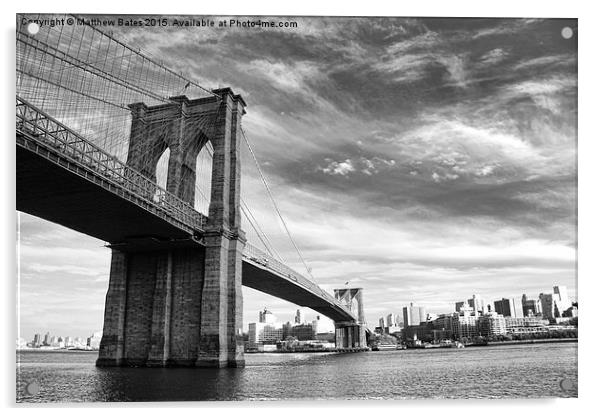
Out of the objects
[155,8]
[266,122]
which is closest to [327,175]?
[266,122]

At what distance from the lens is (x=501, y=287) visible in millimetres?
16094

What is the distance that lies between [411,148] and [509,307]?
6.87m

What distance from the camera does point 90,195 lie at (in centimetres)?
2278

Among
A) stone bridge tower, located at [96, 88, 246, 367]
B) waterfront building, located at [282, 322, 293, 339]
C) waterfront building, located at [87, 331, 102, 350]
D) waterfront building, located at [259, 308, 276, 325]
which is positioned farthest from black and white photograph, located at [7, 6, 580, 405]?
waterfront building, located at [282, 322, 293, 339]

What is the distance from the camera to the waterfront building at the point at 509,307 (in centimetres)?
1728

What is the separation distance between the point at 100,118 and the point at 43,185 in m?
4.65

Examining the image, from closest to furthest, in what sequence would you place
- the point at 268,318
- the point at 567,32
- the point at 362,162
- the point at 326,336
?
the point at 567,32 < the point at 362,162 < the point at 268,318 < the point at 326,336

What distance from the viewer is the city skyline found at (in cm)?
1423

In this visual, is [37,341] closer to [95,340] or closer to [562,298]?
[95,340]

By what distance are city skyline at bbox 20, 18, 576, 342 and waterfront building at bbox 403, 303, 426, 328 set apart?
1.27 meters

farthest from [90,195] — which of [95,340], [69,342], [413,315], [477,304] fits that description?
[477,304]

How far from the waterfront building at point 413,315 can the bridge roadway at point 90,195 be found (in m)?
11.9

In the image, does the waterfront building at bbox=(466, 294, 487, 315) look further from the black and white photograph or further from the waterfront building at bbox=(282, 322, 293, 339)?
the waterfront building at bbox=(282, 322, 293, 339)

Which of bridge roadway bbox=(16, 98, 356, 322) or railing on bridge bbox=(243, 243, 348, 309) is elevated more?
bridge roadway bbox=(16, 98, 356, 322)
